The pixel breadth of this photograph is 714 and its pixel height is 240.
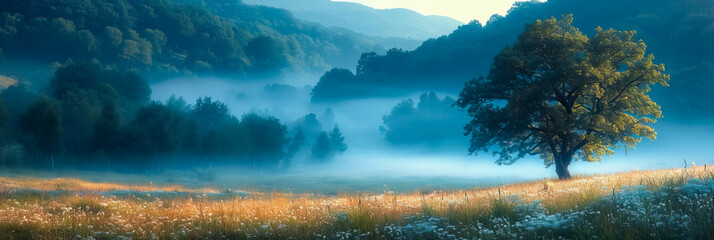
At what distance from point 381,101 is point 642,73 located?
165 meters

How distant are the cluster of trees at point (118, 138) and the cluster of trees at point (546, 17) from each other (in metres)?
68.8

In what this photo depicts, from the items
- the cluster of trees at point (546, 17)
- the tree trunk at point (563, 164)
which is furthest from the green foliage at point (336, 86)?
the tree trunk at point (563, 164)

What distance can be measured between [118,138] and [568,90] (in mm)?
61396

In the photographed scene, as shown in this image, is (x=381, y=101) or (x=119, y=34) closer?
(x=119, y=34)

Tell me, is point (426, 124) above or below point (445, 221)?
above

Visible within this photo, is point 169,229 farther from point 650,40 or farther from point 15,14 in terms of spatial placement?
point 15,14

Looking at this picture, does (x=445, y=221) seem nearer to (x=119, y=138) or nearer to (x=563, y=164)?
(x=563, y=164)

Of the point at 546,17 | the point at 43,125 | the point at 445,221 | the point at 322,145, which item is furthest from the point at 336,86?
the point at 445,221

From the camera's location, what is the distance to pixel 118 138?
67.9 metres

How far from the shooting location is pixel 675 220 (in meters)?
7.92

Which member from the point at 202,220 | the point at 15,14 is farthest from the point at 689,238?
the point at 15,14

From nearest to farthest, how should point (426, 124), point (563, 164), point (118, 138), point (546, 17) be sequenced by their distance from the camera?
1. point (563, 164)
2. point (118, 138)
3. point (546, 17)
4. point (426, 124)

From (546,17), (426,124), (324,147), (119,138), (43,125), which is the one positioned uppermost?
(546,17)

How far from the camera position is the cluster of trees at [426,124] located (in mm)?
143000
